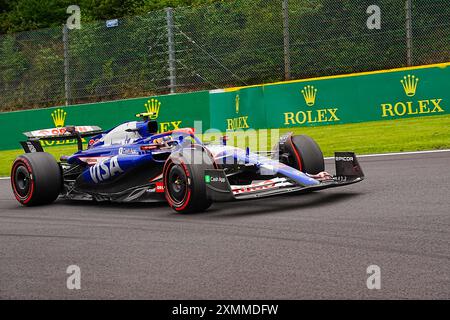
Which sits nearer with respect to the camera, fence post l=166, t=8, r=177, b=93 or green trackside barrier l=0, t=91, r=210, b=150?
green trackside barrier l=0, t=91, r=210, b=150

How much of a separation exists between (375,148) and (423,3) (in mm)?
4470

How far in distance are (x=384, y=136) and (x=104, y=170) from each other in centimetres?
599

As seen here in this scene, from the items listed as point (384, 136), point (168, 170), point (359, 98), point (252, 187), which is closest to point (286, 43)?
point (359, 98)

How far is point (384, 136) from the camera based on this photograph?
13.3 meters

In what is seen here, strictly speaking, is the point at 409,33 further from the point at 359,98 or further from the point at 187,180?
the point at 187,180

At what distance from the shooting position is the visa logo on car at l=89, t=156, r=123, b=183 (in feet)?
28.5

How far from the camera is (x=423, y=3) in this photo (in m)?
15.2

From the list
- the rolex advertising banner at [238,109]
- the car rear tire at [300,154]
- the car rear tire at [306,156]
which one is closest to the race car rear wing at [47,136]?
the car rear tire at [300,154]

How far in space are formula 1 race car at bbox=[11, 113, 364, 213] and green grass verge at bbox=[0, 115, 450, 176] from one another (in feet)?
12.1

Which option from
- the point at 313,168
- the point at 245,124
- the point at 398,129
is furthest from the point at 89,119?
the point at 313,168

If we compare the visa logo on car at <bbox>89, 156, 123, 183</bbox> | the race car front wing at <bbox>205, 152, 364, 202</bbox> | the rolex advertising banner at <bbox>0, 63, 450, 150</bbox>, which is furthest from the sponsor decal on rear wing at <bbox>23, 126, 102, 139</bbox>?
the rolex advertising banner at <bbox>0, 63, 450, 150</bbox>

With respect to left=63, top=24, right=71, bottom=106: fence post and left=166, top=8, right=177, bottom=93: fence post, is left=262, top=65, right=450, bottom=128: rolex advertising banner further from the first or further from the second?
left=63, top=24, right=71, bottom=106: fence post
